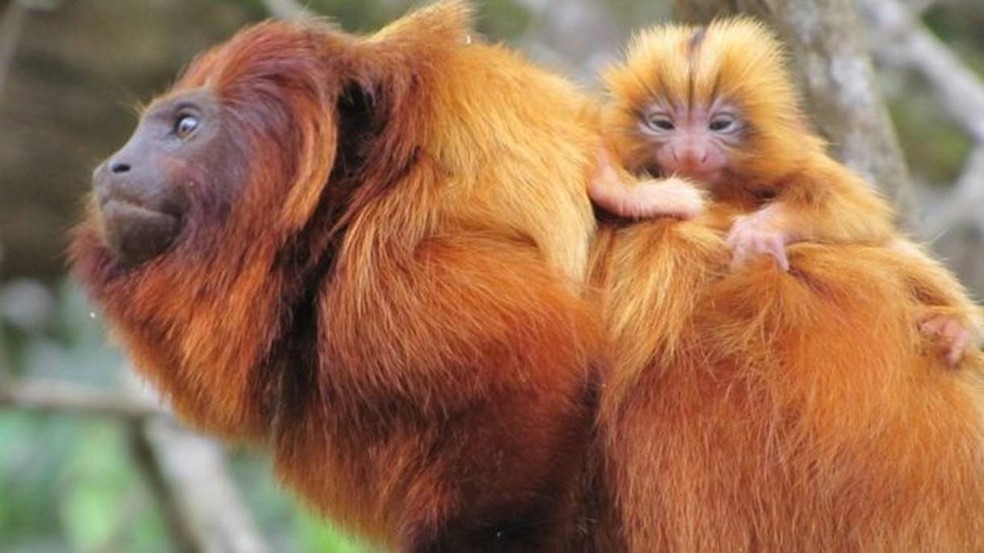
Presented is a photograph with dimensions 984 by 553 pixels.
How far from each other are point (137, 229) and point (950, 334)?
1.33 metres

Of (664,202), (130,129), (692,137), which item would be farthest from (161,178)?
(130,129)

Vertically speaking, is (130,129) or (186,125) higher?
(186,125)

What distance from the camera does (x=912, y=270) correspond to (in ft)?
10.2

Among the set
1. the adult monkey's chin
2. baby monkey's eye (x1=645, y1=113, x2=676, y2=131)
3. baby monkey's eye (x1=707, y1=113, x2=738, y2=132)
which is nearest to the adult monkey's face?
the adult monkey's chin

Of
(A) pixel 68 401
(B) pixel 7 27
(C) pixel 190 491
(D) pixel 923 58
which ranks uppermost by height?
(D) pixel 923 58

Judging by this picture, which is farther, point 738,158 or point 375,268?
point 738,158

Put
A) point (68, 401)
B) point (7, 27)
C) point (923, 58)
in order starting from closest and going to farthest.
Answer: point (7, 27)
point (923, 58)
point (68, 401)

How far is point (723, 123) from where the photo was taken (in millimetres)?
3520

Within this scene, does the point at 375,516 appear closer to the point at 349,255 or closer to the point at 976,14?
the point at 349,255

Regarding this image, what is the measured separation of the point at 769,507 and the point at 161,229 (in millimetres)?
1096

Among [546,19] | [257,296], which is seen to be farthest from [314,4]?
[257,296]

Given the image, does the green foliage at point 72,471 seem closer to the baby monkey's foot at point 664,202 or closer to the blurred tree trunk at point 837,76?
the blurred tree trunk at point 837,76

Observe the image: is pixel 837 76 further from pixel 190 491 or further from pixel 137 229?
pixel 190 491

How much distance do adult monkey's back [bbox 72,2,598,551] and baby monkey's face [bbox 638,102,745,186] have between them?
0.74 feet
